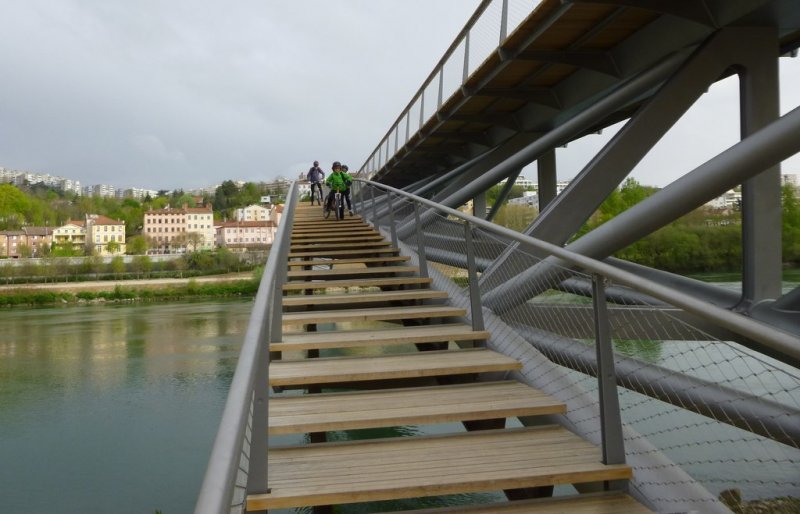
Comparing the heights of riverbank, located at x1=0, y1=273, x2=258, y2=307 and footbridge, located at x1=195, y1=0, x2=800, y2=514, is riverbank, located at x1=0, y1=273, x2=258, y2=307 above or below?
below

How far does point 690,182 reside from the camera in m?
4.52

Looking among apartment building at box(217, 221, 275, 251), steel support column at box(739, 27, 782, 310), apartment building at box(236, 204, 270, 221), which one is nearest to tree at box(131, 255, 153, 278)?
apartment building at box(217, 221, 275, 251)

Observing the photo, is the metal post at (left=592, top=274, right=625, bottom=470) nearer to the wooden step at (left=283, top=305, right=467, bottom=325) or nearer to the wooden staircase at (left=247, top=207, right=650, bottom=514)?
the wooden staircase at (left=247, top=207, right=650, bottom=514)

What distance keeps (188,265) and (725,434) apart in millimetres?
82930

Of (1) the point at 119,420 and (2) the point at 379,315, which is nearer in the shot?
(2) the point at 379,315

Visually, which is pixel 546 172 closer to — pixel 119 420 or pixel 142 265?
pixel 119 420

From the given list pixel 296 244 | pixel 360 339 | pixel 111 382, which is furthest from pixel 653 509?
pixel 111 382

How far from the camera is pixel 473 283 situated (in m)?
4.81

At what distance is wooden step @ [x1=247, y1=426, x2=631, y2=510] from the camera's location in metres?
2.65

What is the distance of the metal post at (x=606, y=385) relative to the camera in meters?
2.86

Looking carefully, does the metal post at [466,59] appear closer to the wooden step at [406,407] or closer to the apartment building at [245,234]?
the wooden step at [406,407]

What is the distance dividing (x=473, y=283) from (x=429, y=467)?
2071mm

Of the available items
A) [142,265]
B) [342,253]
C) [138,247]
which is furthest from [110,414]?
[138,247]

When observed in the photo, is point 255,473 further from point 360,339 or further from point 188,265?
point 188,265
